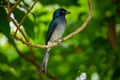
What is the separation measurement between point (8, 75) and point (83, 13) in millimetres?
821

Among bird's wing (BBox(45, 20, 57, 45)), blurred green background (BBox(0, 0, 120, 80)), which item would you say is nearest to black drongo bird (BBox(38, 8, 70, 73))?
bird's wing (BBox(45, 20, 57, 45))

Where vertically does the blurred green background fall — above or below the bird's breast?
below

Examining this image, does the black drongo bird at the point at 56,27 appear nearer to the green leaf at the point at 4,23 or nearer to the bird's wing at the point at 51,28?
the bird's wing at the point at 51,28

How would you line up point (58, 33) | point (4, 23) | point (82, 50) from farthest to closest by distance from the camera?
point (82, 50) < point (4, 23) < point (58, 33)

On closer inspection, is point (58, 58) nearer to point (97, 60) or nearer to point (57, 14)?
point (97, 60)

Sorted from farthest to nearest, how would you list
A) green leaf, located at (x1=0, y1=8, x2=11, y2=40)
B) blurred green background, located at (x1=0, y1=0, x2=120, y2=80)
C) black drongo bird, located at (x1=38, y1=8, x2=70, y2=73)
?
1. blurred green background, located at (x1=0, y1=0, x2=120, y2=80)
2. green leaf, located at (x1=0, y1=8, x2=11, y2=40)
3. black drongo bird, located at (x1=38, y1=8, x2=70, y2=73)

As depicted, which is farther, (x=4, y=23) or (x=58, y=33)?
(x=4, y=23)

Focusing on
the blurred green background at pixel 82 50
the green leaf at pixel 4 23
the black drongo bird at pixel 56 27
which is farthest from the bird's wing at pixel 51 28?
the blurred green background at pixel 82 50

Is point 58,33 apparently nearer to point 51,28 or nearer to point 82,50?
point 51,28

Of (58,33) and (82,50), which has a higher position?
(58,33)

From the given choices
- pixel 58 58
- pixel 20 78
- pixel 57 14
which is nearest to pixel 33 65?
pixel 20 78

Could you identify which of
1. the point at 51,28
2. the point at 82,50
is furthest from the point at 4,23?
the point at 82,50

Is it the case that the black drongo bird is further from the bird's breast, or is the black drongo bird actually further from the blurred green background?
the blurred green background

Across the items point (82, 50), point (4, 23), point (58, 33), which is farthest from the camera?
point (82, 50)
